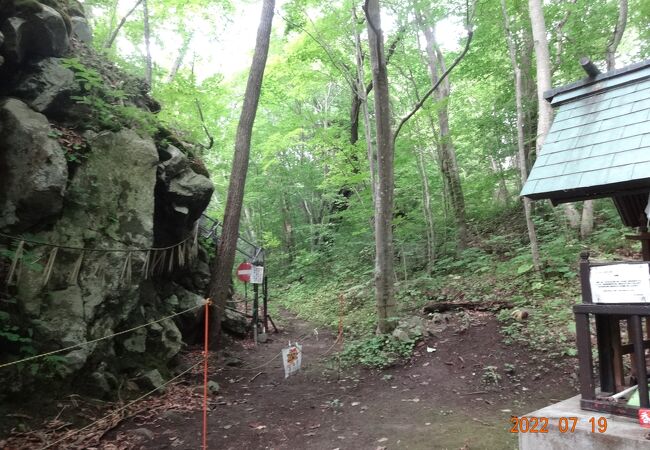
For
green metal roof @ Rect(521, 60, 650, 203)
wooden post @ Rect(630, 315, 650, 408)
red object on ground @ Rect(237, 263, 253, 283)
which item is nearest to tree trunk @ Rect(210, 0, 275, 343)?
red object on ground @ Rect(237, 263, 253, 283)

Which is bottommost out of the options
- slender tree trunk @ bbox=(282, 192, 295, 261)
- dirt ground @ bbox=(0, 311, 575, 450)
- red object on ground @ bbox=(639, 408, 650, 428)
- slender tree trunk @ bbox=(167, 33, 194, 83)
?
dirt ground @ bbox=(0, 311, 575, 450)

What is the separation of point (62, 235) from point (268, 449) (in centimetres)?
447

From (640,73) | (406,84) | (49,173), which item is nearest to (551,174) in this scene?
(640,73)

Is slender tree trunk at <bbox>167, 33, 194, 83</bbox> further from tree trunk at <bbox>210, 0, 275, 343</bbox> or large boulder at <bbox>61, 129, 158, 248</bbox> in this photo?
large boulder at <bbox>61, 129, 158, 248</bbox>

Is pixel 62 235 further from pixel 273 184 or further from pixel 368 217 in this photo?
pixel 273 184

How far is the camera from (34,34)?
21.7 ft

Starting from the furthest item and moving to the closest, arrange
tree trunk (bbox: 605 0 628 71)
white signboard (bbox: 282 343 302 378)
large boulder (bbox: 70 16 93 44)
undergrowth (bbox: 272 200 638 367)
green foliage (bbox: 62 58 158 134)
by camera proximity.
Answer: tree trunk (bbox: 605 0 628 71) < large boulder (bbox: 70 16 93 44) < white signboard (bbox: 282 343 302 378) < undergrowth (bbox: 272 200 638 367) < green foliage (bbox: 62 58 158 134)

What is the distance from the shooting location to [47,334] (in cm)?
554

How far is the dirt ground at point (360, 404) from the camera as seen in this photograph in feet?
17.1

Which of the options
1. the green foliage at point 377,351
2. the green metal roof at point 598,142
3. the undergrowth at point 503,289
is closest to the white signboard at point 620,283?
the green metal roof at point 598,142

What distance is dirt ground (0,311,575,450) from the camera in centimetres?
523

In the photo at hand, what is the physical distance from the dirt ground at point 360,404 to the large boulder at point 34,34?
5444 mm

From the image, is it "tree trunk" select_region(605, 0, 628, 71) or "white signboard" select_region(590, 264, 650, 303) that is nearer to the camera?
"white signboard" select_region(590, 264, 650, 303)
